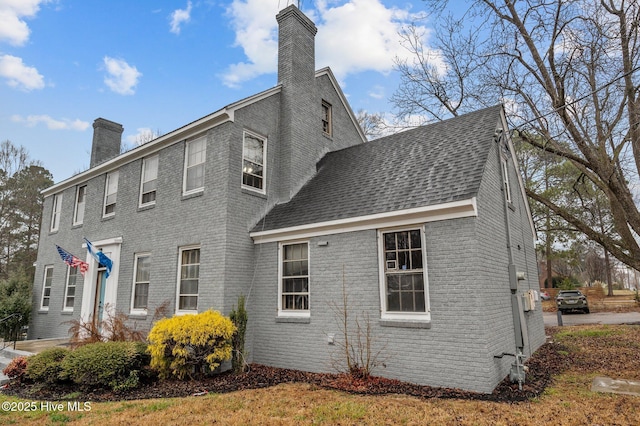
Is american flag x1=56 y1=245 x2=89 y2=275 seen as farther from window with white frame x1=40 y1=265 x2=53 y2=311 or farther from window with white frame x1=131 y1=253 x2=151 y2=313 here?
window with white frame x1=40 y1=265 x2=53 y2=311

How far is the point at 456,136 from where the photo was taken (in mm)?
9281

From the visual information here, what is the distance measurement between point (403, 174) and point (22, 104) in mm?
18183

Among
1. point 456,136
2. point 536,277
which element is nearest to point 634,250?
point 536,277

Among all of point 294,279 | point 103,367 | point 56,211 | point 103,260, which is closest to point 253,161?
point 294,279

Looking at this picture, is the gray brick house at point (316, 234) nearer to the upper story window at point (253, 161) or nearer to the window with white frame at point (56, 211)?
the upper story window at point (253, 161)

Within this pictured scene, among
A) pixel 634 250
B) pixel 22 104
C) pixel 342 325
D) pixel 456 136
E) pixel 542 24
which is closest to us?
pixel 342 325

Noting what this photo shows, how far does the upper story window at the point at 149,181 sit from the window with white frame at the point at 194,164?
5.11ft

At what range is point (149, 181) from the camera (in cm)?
1173

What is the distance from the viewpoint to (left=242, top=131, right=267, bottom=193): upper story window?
10.1 m

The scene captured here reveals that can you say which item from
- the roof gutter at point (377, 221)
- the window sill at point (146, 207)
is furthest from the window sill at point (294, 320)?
the window sill at point (146, 207)

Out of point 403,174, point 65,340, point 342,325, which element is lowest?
point 65,340

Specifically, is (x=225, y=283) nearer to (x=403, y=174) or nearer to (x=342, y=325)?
(x=342, y=325)

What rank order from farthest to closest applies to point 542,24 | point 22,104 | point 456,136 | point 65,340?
point 22,104 → point 65,340 → point 542,24 → point 456,136

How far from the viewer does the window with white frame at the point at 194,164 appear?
10.3 metres
